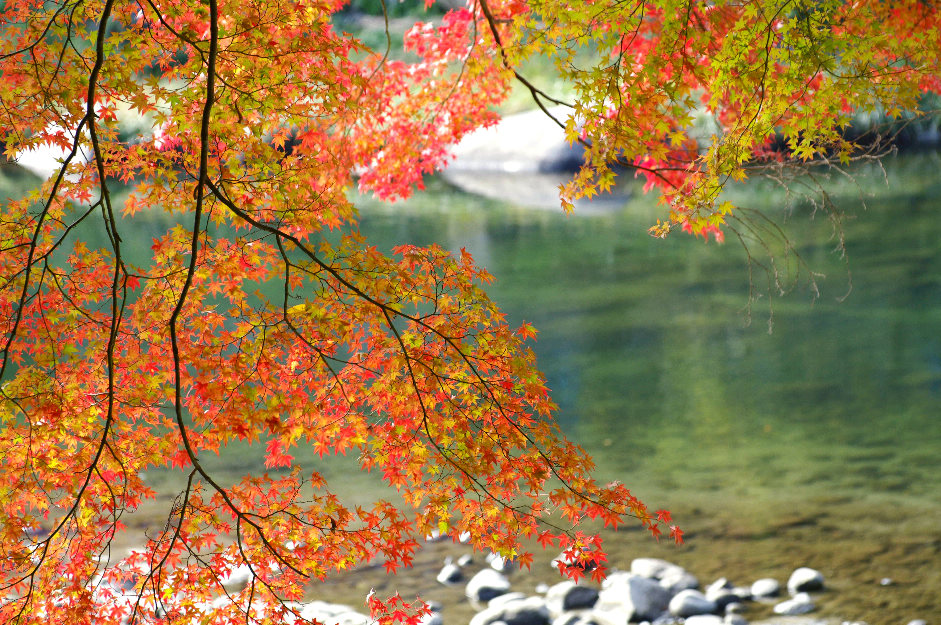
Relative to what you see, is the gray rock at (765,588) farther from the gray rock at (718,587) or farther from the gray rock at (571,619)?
the gray rock at (571,619)

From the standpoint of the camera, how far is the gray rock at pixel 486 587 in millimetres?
4508

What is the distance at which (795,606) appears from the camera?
13.7 feet

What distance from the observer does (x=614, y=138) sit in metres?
2.96

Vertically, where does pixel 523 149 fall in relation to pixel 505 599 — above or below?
above

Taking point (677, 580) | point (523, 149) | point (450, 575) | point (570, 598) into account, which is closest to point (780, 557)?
point (677, 580)

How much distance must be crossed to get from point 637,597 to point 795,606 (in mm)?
766

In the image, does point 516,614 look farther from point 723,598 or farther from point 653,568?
point 723,598

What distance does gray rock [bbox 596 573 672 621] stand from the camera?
4.28 metres

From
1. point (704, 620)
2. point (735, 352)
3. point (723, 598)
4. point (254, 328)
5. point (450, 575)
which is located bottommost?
point (704, 620)

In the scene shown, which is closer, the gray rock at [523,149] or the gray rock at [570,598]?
the gray rock at [570,598]

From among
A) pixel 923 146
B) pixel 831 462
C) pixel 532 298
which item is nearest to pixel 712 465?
pixel 831 462

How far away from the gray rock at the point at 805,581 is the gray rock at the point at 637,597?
0.63m

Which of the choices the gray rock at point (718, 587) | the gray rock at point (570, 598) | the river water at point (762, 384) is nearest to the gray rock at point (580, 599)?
the gray rock at point (570, 598)

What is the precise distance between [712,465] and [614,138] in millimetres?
3523
